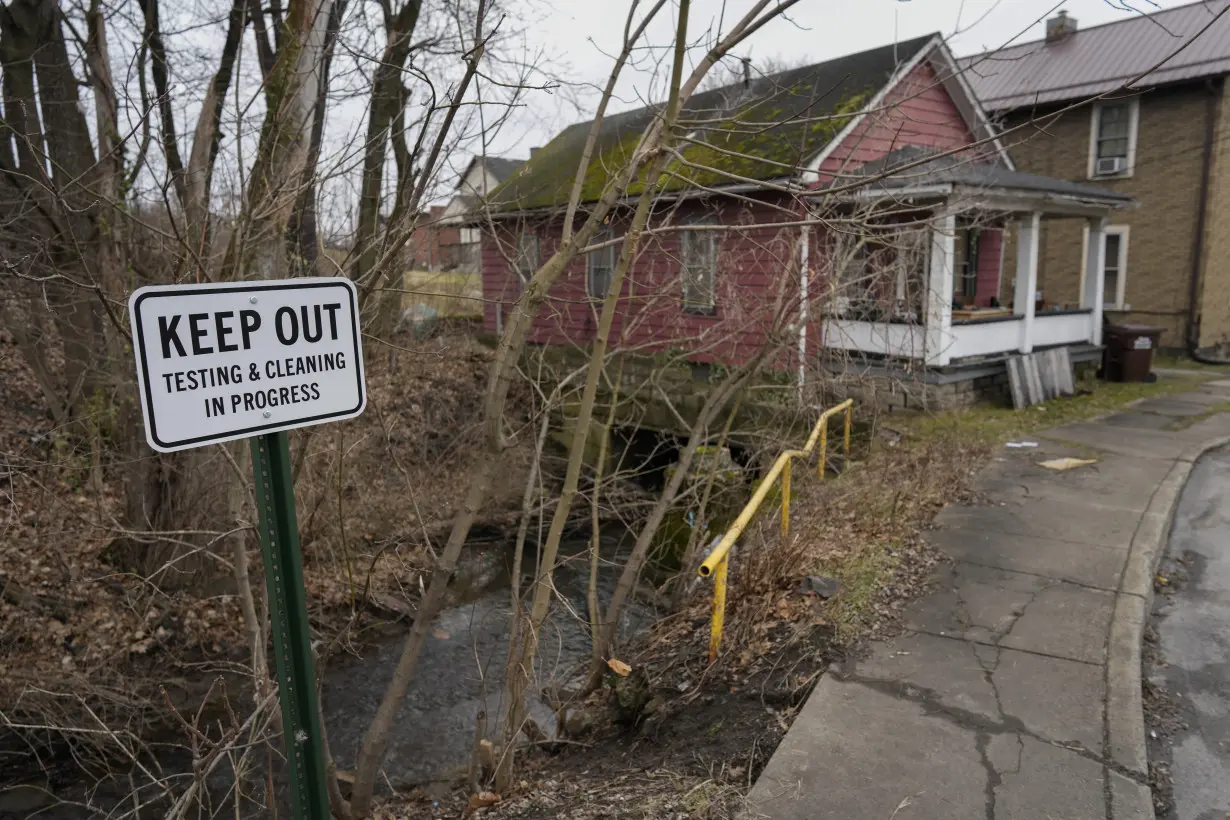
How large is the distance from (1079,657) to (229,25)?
551 inches

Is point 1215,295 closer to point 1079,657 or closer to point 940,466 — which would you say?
point 940,466

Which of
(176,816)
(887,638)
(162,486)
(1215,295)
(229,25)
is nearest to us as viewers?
(176,816)

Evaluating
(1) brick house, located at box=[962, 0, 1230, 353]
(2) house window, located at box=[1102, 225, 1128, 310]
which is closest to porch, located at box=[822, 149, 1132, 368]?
(1) brick house, located at box=[962, 0, 1230, 353]

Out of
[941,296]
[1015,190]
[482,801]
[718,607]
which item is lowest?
[482,801]

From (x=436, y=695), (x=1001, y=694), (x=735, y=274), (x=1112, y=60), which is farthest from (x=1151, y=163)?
(x=436, y=695)

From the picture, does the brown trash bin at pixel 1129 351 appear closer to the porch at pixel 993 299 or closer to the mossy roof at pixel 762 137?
the porch at pixel 993 299

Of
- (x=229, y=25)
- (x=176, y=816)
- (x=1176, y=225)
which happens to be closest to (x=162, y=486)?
(x=176, y=816)

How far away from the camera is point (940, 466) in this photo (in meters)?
8.86

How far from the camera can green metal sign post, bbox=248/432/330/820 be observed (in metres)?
2.22

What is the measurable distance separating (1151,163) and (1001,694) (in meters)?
18.5

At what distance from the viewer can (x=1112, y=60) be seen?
19719mm

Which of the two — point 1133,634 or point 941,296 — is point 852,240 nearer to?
point 1133,634

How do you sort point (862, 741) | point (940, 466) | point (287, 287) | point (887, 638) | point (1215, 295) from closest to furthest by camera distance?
1. point (287, 287)
2. point (862, 741)
3. point (887, 638)
4. point (940, 466)
5. point (1215, 295)

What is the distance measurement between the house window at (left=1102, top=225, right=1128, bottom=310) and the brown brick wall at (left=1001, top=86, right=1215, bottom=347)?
12cm
